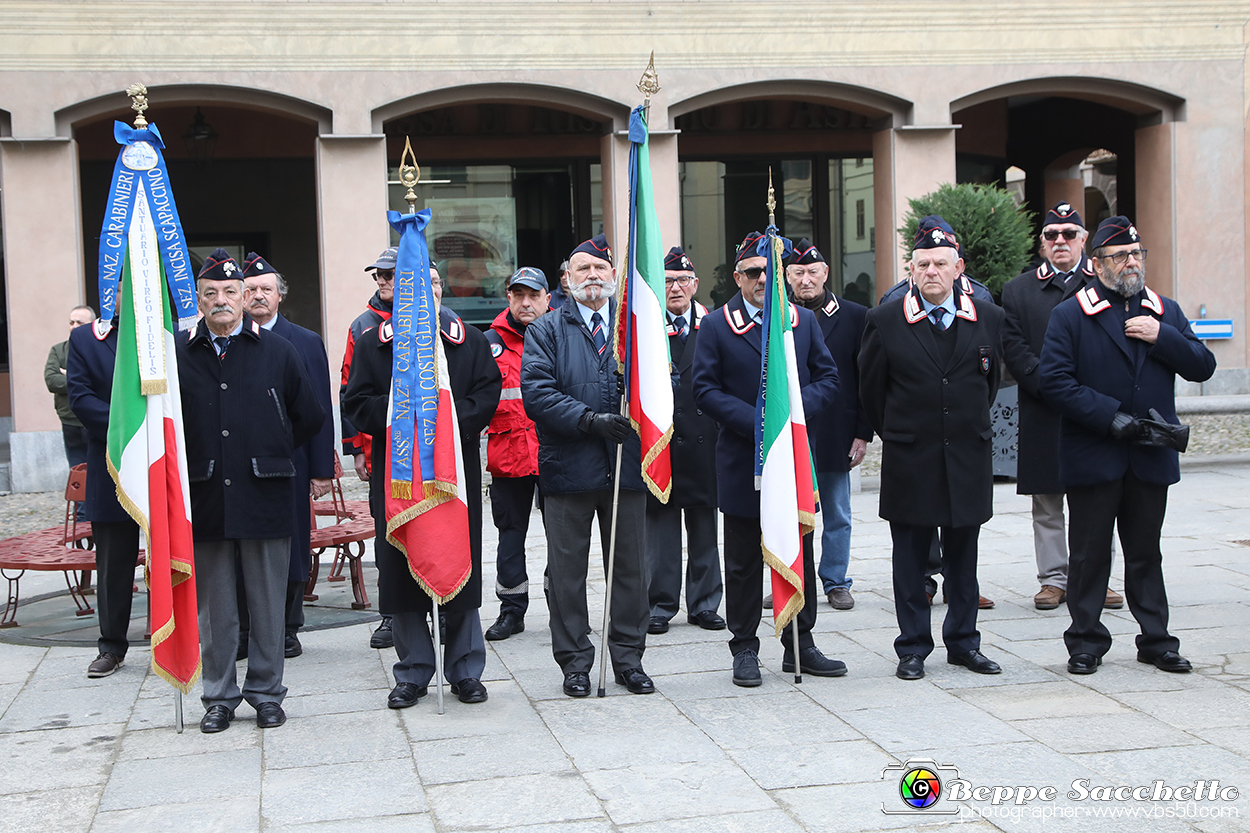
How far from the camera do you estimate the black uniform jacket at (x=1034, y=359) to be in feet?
23.2

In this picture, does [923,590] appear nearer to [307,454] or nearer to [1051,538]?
[1051,538]

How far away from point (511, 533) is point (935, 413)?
237 cm

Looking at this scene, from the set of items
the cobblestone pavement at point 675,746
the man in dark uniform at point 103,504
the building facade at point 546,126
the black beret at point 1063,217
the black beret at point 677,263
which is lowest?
the cobblestone pavement at point 675,746

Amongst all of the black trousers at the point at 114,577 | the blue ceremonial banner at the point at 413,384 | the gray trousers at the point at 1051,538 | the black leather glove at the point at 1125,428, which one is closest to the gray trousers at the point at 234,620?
the blue ceremonial banner at the point at 413,384

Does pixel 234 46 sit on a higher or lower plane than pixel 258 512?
higher

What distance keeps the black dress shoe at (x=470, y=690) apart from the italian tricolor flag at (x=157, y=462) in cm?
111

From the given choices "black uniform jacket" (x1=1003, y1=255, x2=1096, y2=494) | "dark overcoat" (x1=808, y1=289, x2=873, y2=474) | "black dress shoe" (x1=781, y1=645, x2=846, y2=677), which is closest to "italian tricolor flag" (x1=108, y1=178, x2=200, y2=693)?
"black dress shoe" (x1=781, y1=645, x2=846, y2=677)

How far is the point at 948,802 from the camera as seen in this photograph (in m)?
4.22

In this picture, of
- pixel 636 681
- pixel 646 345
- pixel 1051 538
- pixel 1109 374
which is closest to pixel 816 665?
pixel 636 681

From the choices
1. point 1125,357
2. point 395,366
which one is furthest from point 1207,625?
point 395,366

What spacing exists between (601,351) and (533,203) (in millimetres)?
11441

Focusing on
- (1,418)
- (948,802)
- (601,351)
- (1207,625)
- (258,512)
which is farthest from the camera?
(1,418)

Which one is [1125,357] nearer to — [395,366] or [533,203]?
[395,366]

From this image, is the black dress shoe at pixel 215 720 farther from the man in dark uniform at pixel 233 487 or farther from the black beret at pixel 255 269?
the black beret at pixel 255 269
